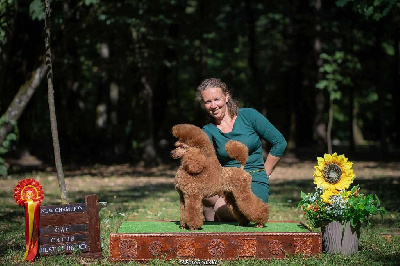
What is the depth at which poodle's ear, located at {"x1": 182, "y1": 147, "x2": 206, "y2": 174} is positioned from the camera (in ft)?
17.0

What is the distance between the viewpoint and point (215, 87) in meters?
5.87

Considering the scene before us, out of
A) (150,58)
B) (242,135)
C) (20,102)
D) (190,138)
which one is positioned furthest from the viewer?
(150,58)

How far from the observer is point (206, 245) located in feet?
17.2

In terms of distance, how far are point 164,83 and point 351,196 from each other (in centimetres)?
1958

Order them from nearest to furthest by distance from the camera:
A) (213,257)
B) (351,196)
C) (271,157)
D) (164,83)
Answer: (213,257)
(351,196)
(271,157)
(164,83)

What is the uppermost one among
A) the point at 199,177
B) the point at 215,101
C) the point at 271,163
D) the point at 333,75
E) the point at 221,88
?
the point at 333,75

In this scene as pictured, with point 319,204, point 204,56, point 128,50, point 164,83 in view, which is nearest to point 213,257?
point 319,204

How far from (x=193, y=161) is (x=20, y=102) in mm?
10349

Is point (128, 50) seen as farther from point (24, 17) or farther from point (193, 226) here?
point (193, 226)

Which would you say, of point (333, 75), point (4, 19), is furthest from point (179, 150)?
A: point (333, 75)

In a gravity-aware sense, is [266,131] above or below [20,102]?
below

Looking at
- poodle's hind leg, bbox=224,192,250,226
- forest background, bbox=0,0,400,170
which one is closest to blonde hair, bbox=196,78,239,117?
poodle's hind leg, bbox=224,192,250,226

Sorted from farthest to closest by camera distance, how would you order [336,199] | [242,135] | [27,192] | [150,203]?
[150,203]
[242,135]
[336,199]
[27,192]

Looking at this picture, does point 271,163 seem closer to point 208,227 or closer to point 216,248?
point 208,227
